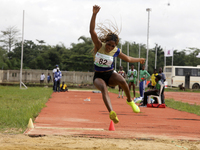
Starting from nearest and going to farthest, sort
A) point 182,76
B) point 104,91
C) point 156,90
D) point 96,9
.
Answer: point 96,9 < point 104,91 < point 156,90 < point 182,76

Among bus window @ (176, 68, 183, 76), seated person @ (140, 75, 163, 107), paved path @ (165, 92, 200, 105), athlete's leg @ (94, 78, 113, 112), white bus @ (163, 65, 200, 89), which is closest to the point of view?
athlete's leg @ (94, 78, 113, 112)

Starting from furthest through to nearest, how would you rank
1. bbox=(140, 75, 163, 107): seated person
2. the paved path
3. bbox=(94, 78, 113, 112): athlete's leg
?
the paved path
bbox=(140, 75, 163, 107): seated person
bbox=(94, 78, 113, 112): athlete's leg

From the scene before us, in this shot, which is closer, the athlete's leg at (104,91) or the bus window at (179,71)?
the athlete's leg at (104,91)

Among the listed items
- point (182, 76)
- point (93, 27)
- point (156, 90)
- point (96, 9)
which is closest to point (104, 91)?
point (93, 27)

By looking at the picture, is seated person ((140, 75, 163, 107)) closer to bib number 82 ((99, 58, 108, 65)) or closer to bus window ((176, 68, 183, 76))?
bib number 82 ((99, 58, 108, 65))

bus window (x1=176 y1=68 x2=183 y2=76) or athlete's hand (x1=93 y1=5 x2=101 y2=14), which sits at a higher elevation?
athlete's hand (x1=93 y1=5 x2=101 y2=14)

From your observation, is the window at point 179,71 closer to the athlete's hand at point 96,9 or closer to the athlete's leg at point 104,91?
the athlete's leg at point 104,91

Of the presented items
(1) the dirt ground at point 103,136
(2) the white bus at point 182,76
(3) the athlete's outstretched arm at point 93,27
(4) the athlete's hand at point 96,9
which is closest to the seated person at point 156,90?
(1) the dirt ground at point 103,136

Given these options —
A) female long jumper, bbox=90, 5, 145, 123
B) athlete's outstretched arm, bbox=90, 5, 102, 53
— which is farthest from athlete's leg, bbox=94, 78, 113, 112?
athlete's outstretched arm, bbox=90, 5, 102, 53

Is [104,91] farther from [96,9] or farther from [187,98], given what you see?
[187,98]

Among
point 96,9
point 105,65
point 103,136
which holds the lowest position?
point 103,136

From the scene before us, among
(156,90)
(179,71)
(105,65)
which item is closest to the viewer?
(105,65)

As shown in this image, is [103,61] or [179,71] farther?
[179,71]

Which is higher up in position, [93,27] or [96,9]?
[96,9]
